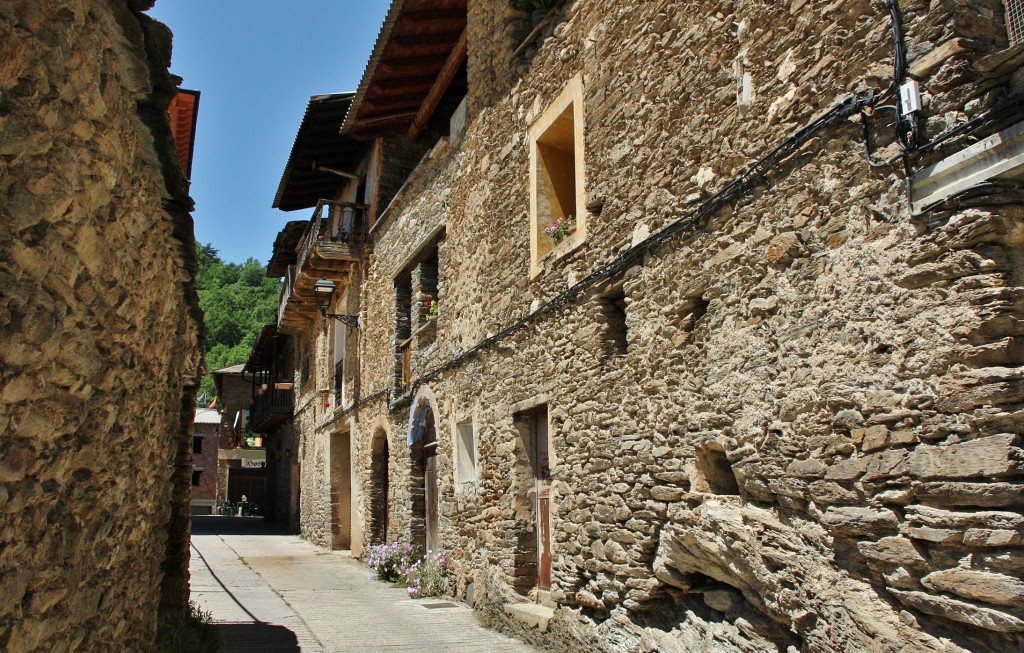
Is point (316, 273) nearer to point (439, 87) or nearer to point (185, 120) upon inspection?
point (185, 120)

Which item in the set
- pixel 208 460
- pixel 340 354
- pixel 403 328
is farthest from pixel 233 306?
pixel 403 328

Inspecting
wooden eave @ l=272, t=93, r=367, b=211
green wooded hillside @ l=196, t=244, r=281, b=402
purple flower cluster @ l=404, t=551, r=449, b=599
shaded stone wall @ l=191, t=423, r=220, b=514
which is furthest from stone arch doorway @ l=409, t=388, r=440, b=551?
green wooded hillside @ l=196, t=244, r=281, b=402

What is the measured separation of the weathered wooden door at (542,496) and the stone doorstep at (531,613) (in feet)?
0.90

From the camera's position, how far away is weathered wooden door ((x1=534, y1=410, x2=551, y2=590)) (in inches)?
303

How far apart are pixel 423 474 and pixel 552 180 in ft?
17.3

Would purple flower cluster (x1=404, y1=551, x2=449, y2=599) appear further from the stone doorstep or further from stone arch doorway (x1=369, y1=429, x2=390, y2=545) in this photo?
stone arch doorway (x1=369, y1=429, x2=390, y2=545)

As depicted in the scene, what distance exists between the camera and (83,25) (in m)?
2.90

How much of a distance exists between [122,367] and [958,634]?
3649 mm

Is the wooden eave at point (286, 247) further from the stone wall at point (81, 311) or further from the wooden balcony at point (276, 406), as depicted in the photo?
the stone wall at point (81, 311)

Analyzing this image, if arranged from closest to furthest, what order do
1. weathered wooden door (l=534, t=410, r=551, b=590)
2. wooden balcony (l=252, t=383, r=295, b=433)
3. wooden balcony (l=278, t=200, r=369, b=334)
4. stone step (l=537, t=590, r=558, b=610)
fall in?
stone step (l=537, t=590, r=558, b=610)
weathered wooden door (l=534, t=410, r=551, b=590)
wooden balcony (l=278, t=200, r=369, b=334)
wooden balcony (l=252, t=383, r=295, b=433)

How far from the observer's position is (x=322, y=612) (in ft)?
28.3

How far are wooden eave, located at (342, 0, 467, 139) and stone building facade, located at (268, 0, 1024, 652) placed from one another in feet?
6.21

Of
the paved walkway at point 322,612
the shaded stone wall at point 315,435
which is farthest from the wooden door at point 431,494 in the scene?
the shaded stone wall at point 315,435

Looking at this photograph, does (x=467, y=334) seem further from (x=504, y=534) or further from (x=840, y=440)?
(x=840, y=440)
